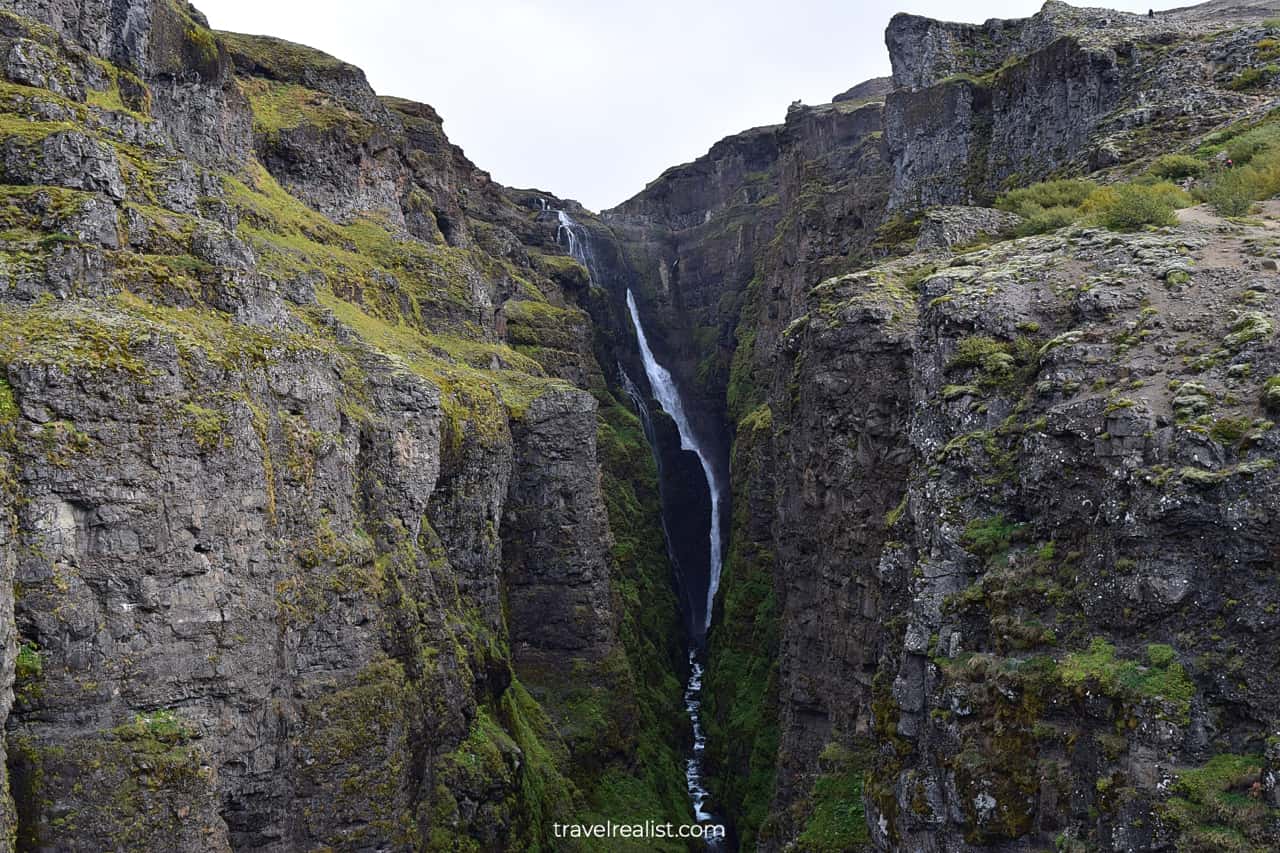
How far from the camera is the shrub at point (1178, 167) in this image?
26.1m

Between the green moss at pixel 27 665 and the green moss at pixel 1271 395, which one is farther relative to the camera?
the green moss at pixel 27 665

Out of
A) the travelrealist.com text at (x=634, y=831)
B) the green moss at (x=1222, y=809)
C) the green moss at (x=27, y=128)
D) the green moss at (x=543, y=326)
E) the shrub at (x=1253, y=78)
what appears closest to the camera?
the green moss at (x=1222, y=809)

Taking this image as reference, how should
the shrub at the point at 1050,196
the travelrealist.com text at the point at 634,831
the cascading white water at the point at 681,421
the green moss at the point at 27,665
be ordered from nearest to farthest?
the green moss at the point at 27,665 < the shrub at the point at 1050,196 < the travelrealist.com text at the point at 634,831 < the cascading white water at the point at 681,421

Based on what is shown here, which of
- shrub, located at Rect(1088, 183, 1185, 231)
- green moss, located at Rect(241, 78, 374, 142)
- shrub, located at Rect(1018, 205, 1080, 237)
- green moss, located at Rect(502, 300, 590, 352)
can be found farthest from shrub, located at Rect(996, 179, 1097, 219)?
green moss, located at Rect(502, 300, 590, 352)

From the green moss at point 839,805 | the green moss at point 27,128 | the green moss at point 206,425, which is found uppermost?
the green moss at point 27,128

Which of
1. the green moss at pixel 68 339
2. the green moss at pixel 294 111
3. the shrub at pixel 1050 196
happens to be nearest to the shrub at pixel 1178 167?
the shrub at pixel 1050 196

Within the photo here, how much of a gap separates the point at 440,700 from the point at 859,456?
14656 millimetres

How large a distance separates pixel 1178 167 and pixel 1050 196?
3.28 metres

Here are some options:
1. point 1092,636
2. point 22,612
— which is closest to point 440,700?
point 22,612

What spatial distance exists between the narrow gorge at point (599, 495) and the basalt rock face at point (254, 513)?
113 mm

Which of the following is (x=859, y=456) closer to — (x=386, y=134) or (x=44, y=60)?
(x=44, y=60)

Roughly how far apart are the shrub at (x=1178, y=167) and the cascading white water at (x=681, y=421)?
1928 inches

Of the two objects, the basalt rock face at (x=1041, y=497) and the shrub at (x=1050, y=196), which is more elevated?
the shrub at (x=1050, y=196)

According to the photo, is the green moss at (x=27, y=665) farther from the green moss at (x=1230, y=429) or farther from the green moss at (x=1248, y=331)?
the green moss at (x=1248, y=331)
